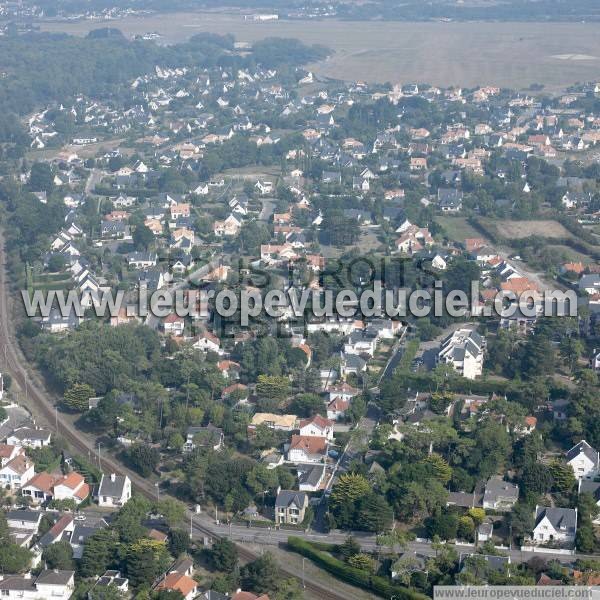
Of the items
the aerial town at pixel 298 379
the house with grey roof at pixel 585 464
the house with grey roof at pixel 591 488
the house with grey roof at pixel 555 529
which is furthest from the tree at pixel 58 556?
the house with grey roof at pixel 585 464

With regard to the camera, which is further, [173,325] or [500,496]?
[173,325]

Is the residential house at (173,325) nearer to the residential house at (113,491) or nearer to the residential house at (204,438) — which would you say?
the residential house at (204,438)

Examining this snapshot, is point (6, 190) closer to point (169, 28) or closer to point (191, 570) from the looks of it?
point (191, 570)

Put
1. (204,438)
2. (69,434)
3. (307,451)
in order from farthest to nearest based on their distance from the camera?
1. (69,434)
2. (204,438)
3. (307,451)

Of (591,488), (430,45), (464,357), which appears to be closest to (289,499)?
(591,488)

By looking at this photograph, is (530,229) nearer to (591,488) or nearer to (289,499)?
(591,488)

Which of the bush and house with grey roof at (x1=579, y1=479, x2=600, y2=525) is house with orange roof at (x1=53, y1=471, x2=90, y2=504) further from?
house with grey roof at (x1=579, y1=479, x2=600, y2=525)

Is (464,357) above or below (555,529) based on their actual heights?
above

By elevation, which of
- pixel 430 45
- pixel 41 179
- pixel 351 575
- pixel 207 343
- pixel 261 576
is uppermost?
pixel 430 45

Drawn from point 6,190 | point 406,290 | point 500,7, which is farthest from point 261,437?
point 500,7
